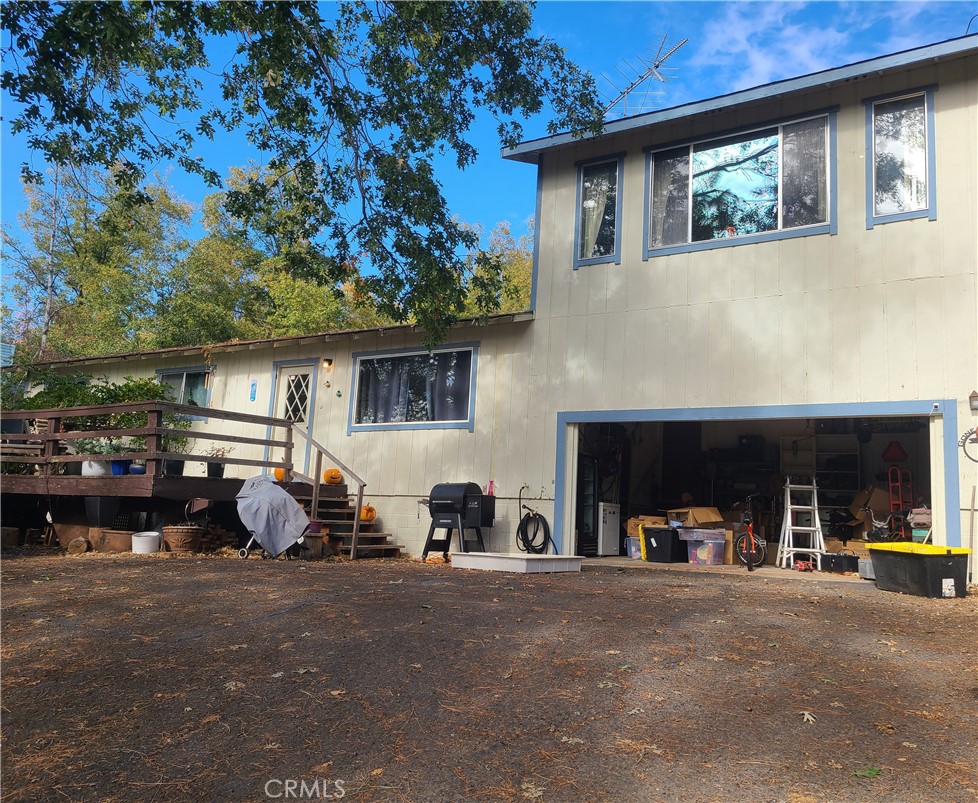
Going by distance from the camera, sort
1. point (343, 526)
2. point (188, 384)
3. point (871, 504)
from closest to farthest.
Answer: point (871, 504) < point (343, 526) < point (188, 384)

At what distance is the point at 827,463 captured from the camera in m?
13.9

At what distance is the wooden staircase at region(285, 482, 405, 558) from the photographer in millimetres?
11477

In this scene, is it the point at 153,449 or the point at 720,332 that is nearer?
the point at 720,332

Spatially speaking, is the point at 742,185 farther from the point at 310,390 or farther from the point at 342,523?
the point at 310,390

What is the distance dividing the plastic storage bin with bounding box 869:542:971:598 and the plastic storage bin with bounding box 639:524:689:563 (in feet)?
12.2

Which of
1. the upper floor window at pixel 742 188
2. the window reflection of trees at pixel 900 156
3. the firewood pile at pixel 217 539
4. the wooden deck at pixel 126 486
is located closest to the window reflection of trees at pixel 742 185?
the upper floor window at pixel 742 188

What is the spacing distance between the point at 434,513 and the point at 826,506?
6.82 meters

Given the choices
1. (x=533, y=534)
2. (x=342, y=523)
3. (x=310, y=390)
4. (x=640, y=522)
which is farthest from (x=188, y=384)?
(x=640, y=522)

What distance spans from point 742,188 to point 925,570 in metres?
5.35

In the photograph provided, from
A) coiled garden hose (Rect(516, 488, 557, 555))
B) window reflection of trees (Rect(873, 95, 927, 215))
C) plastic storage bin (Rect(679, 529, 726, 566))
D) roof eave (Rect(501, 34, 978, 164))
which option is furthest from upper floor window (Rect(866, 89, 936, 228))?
coiled garden hose (Rect(516, 488, 557, 555))

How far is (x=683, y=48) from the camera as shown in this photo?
12.9m

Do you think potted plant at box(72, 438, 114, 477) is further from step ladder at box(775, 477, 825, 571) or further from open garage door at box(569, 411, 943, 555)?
step ladder at box(775, 477, 825, 571)

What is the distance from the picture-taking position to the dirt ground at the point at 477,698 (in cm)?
310

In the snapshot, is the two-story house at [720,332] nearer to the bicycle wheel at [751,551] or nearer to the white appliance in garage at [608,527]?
the white appliance in garage at [608,527]
